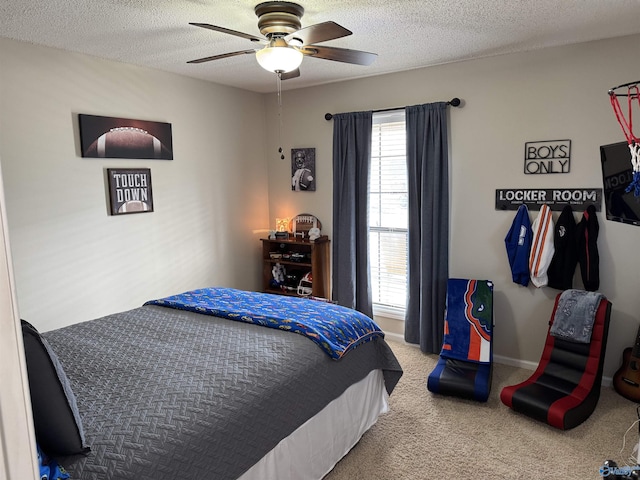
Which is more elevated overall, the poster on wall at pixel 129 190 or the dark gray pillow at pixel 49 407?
the poster on wall at pixel 129 190

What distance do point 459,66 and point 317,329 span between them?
8.62 feet

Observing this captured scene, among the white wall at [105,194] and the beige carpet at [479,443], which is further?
the white wall at [105,194]

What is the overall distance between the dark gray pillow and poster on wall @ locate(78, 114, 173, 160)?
2.32 m

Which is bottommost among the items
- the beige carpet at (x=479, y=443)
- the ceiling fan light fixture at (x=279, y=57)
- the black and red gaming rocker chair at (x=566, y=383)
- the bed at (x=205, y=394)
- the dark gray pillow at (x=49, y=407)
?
the beige carpet at (x=479, y=443)

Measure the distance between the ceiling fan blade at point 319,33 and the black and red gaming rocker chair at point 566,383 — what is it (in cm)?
245

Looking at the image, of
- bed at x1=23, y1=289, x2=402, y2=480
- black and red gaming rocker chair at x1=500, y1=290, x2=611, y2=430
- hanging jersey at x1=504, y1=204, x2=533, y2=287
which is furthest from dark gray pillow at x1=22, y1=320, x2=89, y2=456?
hanging jersey at x1=504, y1=204, x2=533, y2=287

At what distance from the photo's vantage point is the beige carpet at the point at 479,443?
2412mm

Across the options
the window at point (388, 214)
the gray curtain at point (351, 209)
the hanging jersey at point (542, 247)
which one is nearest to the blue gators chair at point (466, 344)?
the hanging jersey at point (542, 247)

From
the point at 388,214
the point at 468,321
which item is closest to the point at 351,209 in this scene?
the point at 388,214

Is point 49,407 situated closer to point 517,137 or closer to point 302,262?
point 302,262

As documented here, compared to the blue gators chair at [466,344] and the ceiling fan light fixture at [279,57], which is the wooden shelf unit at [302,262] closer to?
the blue gators chair at [466,344]

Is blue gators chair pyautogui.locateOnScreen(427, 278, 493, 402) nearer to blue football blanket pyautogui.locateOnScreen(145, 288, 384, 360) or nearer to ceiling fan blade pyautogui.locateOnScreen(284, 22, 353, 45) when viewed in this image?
blue football blanket pyautogui.locateOnScreen(145, 288, 384, 360)

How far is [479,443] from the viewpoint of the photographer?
267 cm

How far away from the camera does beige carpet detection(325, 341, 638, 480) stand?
2.41 m
